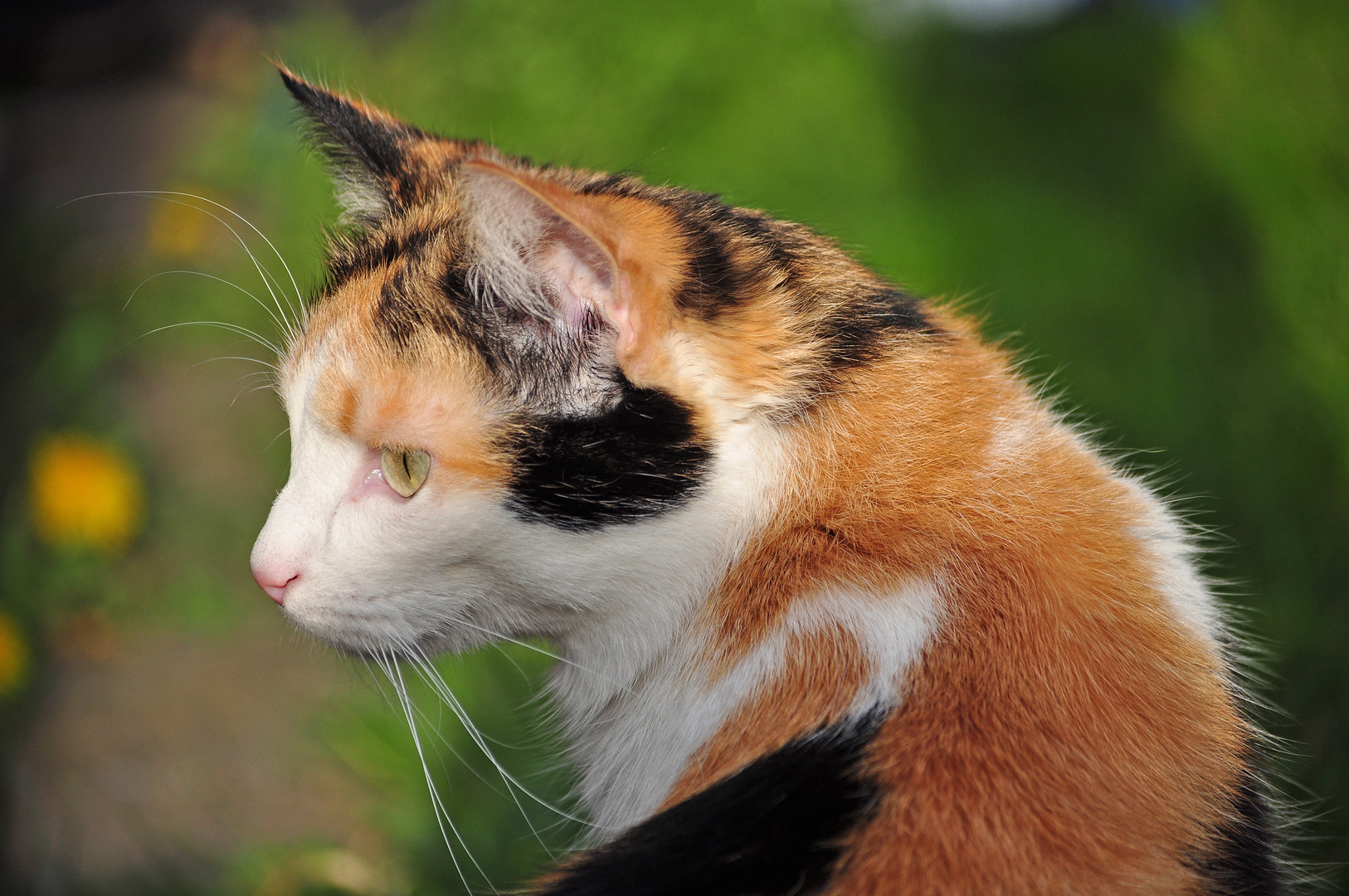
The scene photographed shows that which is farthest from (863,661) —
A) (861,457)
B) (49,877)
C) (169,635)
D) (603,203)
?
(169,635)

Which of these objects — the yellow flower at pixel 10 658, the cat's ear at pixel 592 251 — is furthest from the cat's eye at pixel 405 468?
the yellow flower at pixel 10 658

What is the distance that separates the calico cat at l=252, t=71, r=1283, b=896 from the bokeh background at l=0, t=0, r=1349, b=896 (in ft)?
1.61

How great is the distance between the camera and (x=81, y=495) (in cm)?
279

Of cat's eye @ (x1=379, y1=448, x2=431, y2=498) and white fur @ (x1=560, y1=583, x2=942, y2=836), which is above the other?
cat's eye @ (x1=379, y1=448, x2=431, y2=498)

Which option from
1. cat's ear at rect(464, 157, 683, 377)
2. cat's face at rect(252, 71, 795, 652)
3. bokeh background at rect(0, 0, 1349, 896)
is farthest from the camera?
bokeh background at rect(0, 0, 1349, 896)

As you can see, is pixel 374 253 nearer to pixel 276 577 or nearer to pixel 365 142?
pixel 365 142

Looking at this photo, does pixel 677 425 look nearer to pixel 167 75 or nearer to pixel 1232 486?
pixel 1232 486

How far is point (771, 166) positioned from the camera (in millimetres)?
4289

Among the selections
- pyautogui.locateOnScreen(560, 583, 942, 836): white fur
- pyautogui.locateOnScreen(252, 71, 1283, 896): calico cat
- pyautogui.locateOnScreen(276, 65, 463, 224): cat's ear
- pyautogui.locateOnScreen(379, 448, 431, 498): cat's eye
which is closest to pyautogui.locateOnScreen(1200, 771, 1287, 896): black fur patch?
pyautogui.locateOnScreen(252, 71, 1283, 896): calico cat

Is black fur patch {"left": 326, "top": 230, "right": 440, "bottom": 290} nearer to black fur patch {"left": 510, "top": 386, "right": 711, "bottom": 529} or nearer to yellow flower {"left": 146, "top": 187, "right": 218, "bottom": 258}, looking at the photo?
black fur patch {"left": 510, "top": 386, "right": 711, "bottom": 529}

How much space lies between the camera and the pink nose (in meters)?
1.33

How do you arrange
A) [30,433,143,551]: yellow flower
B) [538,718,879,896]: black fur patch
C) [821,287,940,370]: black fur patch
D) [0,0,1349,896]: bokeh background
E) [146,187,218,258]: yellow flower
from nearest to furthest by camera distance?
1. [538,718,879,896]: black fur patch
2. [821,287,940,370]: black fur patch
3. [0,0,1349,896]: bokeh background
4. [30,433,143,551]: yellow flower
5. [146,187,218,258]: yellow flower

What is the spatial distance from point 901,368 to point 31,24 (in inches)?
178

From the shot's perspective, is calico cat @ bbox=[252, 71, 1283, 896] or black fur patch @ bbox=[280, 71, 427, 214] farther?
black fur patch @ bbox=[280, 71, 427, 214]
